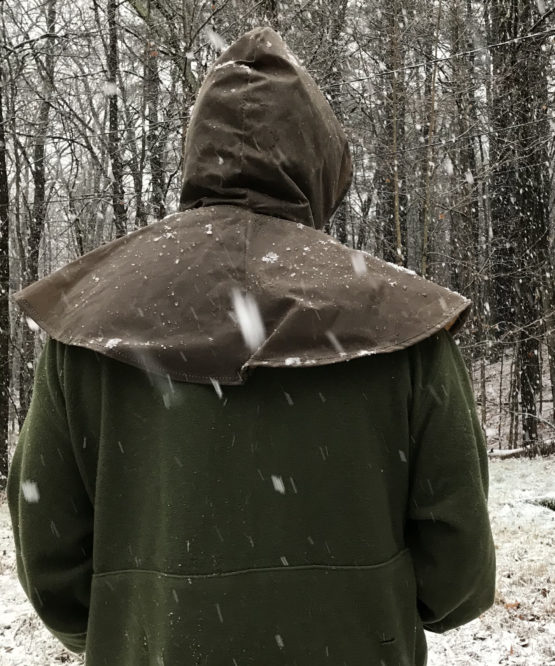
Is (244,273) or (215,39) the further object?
(215,39)

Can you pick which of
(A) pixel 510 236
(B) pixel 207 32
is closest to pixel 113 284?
(B) pixel 207 32

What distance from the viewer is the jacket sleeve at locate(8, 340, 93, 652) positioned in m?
1.49

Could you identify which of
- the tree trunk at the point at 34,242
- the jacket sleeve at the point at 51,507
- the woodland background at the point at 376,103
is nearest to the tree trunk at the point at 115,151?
the woodland background at the point at 376,103

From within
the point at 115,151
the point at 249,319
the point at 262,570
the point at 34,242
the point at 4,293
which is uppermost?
the point at 115,151

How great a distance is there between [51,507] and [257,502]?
0.51 metres

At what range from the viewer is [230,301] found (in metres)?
1.34

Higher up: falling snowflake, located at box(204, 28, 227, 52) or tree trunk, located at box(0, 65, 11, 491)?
falling snowflake, located at box(204, 28, 227, 52)

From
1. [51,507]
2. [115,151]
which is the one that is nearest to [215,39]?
[115,151]

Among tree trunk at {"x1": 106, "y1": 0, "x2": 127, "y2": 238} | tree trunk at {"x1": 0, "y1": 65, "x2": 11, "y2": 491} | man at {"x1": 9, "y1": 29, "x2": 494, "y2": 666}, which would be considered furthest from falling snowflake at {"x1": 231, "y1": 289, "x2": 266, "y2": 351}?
tree trunk at {"x1": 106, "y1": 0, "x2": 127, "y2": 238}

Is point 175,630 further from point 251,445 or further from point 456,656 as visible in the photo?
point 456,656

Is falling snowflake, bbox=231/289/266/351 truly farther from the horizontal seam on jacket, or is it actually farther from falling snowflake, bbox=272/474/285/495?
the horizontal seam on jacket

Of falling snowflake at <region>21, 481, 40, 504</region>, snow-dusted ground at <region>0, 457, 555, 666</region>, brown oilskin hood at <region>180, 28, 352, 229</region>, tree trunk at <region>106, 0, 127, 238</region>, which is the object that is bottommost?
snow-dusted ground at <region>0, 457, 555, 666</region>

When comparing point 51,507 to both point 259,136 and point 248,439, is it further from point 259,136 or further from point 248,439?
point 259,136

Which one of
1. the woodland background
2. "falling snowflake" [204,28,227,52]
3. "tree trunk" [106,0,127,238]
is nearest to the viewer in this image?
"falling snowflake" [204,28,227,52]
